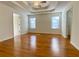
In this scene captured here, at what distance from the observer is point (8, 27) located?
553 centimetres

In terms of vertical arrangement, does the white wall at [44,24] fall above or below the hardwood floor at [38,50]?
above

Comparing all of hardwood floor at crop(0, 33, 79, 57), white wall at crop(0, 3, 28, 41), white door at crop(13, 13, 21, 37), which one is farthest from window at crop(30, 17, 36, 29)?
hardwood floor at crop(0, 33, 79, 57)

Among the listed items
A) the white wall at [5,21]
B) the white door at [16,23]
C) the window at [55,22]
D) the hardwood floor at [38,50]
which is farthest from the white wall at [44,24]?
the hardwood floor at [38,50]

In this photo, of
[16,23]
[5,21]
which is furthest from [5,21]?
[16,23]

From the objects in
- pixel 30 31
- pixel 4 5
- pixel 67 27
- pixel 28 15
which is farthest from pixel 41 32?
pixel 4 5

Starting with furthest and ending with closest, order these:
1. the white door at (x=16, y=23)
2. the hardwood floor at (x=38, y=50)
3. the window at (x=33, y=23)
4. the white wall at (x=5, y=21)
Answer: the window at (x=33, y=23)
the white door at (x=16, y=23)
the white wall at (x=5, y=21)
the hardwood floor at (x=38, y=50)

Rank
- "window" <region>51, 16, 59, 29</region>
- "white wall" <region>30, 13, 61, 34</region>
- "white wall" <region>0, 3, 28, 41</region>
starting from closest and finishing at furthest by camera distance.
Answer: "white wall" <region>0, 3, 28, 41</region>
"window" <region>51, 16, 59, 29</region>
"white wall" <region>30, 13, 61, 34</region>

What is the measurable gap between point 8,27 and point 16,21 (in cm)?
198

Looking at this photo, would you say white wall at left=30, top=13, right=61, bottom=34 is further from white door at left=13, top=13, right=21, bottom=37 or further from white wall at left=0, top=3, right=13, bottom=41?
white wall at left=0, top=3, right=13, bottom=41

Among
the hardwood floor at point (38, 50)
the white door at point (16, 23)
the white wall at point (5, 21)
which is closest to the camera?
Result: the hardwood floor at point (38, 50)

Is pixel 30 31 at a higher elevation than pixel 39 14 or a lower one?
lower

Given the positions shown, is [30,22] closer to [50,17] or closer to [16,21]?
[50,17]

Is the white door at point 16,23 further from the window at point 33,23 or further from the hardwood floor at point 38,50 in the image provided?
the hardwood floor at point 38,50

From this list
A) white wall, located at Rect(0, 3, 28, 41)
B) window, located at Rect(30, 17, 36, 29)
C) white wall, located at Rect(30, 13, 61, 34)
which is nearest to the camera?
white wall, located at Rect(0, 3, 28, 41)
